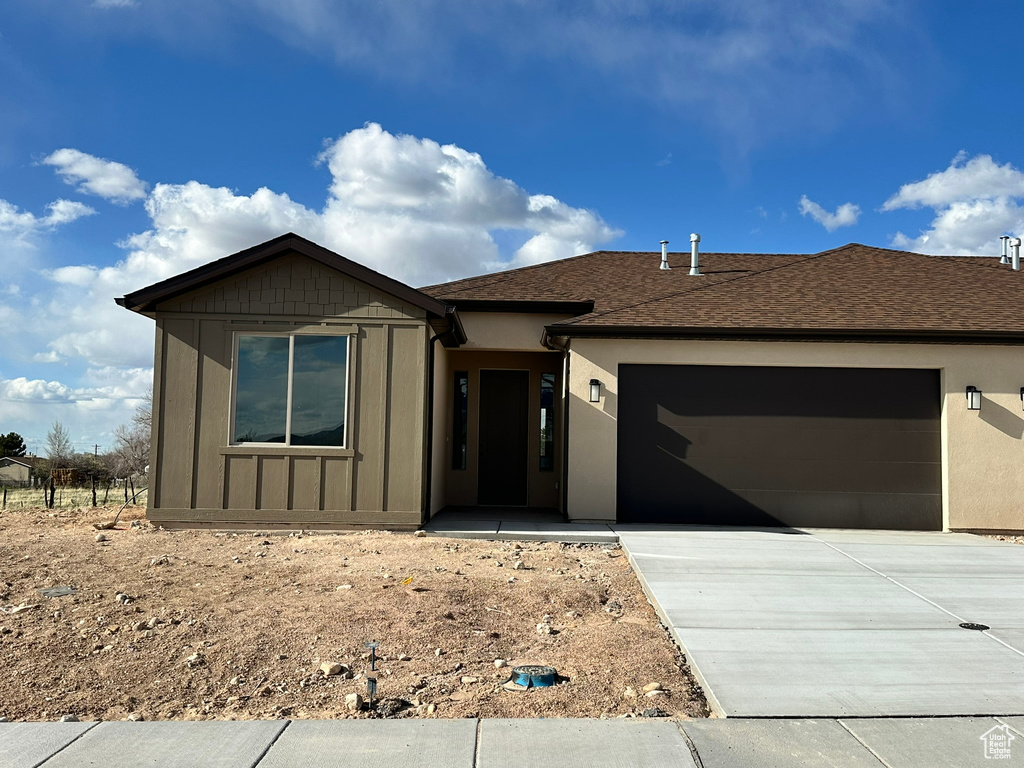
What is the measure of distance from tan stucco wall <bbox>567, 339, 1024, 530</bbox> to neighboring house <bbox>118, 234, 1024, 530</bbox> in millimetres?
30

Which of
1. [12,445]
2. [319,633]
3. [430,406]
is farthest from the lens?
[12,445]

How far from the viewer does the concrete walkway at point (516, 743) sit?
10.7 feet

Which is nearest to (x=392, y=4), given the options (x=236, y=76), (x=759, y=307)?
(x=236, y=76)

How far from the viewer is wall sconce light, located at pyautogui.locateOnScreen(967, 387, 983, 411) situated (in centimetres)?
1027

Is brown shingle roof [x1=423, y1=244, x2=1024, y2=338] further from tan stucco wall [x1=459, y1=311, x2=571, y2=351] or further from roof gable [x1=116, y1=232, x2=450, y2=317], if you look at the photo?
roof gable [x1=116, y1=232, x2=450, y2=317]

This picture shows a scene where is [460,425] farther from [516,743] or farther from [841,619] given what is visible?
[516,743]

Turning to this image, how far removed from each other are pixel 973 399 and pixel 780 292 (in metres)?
3.23

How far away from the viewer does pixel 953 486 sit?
10.3 m

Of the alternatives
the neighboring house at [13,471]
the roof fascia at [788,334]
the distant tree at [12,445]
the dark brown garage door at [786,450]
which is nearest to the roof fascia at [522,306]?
the roof fascia at [788,334]

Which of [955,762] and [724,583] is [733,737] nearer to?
[955,762]

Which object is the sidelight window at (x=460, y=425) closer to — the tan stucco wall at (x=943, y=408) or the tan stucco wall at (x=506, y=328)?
the tan stucco wall at (x=506, y=328)

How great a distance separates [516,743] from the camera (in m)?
3.43

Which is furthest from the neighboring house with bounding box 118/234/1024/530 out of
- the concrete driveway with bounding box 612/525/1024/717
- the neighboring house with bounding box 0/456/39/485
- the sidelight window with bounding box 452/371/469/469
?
the neighboring house with bounding box 0/456/39/485

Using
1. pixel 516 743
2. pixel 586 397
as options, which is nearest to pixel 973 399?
pixel 586 397
